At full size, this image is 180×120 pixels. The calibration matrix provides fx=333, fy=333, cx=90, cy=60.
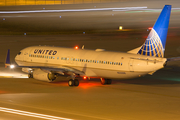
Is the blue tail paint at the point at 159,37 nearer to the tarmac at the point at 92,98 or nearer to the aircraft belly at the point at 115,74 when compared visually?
the aircraft belly at the point at 115,74

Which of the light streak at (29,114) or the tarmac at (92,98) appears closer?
the light streak at (29,114)

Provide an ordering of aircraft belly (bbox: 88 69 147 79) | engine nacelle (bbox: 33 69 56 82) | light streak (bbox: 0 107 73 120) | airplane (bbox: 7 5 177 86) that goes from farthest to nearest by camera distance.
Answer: engine nacelle (bbox: 33 69 56 82), aircraft belly (bbox: 88 69 147 79), airplane (bbox: 7 5 177 86), light streak (bbox: 0 107 73 120)

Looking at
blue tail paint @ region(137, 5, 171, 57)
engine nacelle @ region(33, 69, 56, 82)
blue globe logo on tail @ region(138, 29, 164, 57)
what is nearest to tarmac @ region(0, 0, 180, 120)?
engine nacelle @ region(33, 69, 56, 82)

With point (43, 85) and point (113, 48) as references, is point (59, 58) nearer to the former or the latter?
point (43, 85)

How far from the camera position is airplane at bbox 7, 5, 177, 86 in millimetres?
35125

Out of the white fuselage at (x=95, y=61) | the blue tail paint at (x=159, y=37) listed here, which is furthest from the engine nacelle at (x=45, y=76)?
the blue tail paint at (x=159, y=37)

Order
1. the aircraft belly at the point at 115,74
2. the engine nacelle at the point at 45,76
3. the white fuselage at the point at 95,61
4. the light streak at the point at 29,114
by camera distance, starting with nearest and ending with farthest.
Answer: the light streak at the point at 29,114 → the white fuselage at the point at 95,61 → the aircraft belly at the point at 115,74 → the engine nacelle at the point at 45,76

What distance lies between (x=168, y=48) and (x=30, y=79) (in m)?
40.5

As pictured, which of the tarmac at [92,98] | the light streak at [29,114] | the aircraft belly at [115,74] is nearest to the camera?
the light streak at [29,114]

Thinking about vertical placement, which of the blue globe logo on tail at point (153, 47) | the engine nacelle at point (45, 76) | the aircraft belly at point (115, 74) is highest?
the blue globe logo on tail at point (153, 47)

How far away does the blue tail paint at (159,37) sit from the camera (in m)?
35.2

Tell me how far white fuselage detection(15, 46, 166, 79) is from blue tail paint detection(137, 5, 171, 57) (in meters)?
0.85

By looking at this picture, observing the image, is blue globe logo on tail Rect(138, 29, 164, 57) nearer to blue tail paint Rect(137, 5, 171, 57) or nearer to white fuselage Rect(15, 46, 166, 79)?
blue tail paint Rect(137, 5, 171, 57)

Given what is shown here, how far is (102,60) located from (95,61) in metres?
1.08
